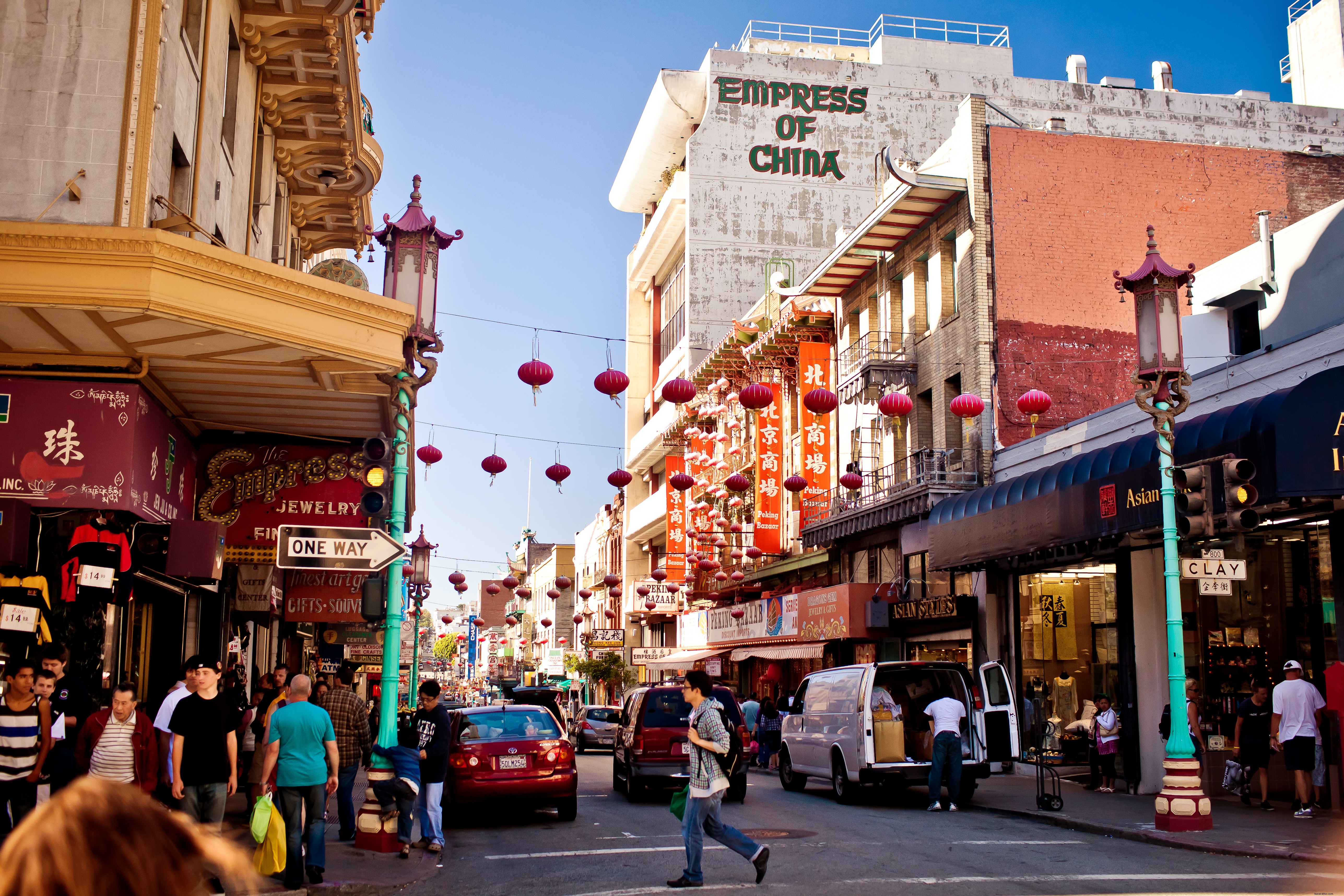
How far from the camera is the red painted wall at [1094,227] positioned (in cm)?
2838

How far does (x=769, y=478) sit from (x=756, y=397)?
1338 centimetres

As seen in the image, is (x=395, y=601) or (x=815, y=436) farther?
(x=815, y=436)

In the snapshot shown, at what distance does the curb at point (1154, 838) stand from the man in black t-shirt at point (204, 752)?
9680 millimetres

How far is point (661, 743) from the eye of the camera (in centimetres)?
1934

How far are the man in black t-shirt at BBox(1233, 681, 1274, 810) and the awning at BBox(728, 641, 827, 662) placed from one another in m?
16.5

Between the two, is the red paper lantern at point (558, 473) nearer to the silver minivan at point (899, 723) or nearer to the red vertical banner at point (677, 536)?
the silver minivan at point (899, 723)

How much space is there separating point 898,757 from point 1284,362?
810cm

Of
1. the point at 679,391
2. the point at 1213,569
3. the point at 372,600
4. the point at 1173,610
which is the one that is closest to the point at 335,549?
the point at 372,600

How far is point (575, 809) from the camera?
16.8 meters

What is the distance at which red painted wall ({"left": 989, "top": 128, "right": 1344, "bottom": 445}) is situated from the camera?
1117 inches

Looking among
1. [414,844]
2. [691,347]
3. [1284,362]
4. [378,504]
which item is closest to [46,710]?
[378,504]

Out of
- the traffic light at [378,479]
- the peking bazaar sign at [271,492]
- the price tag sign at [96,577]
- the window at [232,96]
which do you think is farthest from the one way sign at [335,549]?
the window at [232,96]

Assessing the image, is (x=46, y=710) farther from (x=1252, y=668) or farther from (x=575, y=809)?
(x=1252, y=668)

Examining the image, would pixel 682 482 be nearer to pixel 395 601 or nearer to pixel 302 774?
pixel 395 601
